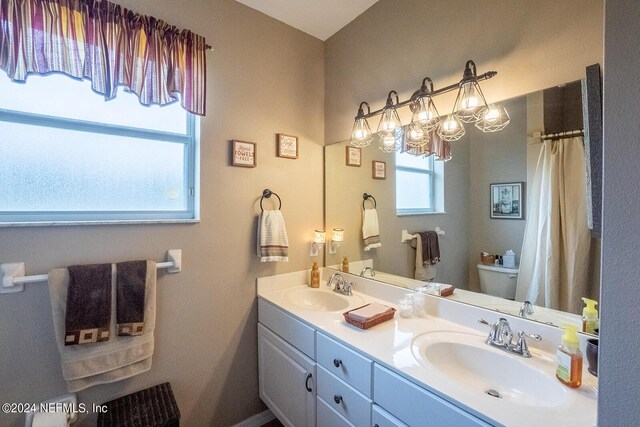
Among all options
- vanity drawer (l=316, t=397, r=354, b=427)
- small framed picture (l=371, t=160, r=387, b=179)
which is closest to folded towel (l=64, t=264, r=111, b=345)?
vanity drawer (l=316, t=397, r=354, b=427)

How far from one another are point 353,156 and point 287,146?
1.54ft

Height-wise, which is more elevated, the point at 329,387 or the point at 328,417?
the point at 329,387

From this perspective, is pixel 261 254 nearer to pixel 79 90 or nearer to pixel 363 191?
pixel 363 191

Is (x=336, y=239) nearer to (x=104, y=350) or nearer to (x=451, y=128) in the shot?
(x=451, y=128)

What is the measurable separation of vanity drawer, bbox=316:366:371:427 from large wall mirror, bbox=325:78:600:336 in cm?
67

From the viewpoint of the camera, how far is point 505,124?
1.27 meters

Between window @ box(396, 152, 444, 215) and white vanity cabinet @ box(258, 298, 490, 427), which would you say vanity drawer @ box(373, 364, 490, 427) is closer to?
white vanity cabinet @ box(258, 298, 490, 427)

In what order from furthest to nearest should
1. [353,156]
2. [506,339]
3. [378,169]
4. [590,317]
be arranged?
[353,156], [378,169], [506,339], [590,317]

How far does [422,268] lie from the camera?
1.62 meters

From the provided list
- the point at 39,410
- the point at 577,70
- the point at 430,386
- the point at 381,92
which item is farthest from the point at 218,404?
the point at 577,70

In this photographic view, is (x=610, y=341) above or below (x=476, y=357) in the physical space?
above

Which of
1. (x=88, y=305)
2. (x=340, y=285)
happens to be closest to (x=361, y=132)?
(x=340, y=285)

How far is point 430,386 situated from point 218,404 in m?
1.40

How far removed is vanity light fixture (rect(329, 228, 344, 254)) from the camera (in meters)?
2.06
